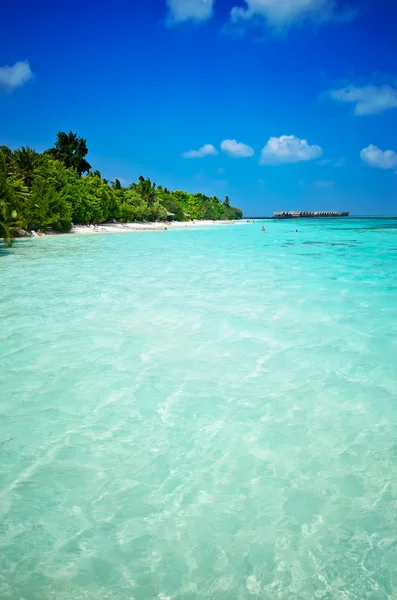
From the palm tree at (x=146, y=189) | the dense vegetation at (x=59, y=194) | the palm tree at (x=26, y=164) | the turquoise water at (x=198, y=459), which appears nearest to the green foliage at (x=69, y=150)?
the dense vegetation at (x=59, y=194)

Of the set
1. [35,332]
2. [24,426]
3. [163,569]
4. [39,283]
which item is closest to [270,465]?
[163,569]

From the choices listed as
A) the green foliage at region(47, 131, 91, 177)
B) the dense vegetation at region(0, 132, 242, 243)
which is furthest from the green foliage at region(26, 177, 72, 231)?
the green foliage at region(47, 131, 91, 177)

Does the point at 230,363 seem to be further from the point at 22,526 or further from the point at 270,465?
the point at 22,526

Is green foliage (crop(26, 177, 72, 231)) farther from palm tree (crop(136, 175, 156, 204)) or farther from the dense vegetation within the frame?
palm tree (crop(136, 175, 156, 204))

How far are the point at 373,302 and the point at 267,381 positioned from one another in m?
6.57

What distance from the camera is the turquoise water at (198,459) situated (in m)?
2.54

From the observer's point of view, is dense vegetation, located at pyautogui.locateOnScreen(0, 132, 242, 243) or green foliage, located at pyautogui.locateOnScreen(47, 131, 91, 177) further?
green foliage, located at pyautogui.locateOnScreen(47, 131, 91, 177)

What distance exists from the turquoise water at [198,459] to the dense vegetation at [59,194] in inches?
727

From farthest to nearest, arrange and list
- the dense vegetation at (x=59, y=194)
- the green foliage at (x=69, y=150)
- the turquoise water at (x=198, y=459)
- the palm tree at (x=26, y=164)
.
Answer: the green foliage at (x=69, y=150)
the palm tree at (x=26, y=164)
the dense vegetation at (x=59, y=194)
the turquoise water at (x=198, y=459)

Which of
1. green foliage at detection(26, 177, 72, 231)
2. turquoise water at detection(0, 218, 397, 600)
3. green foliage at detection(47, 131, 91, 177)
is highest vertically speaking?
green foliage at detection(47, 131, 91, 177)

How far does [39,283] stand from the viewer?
13.9m

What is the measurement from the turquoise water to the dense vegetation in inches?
727

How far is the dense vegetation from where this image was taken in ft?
93.9

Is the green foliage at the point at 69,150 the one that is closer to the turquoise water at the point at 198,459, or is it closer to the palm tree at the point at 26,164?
the palm tree at the point at 26,164
